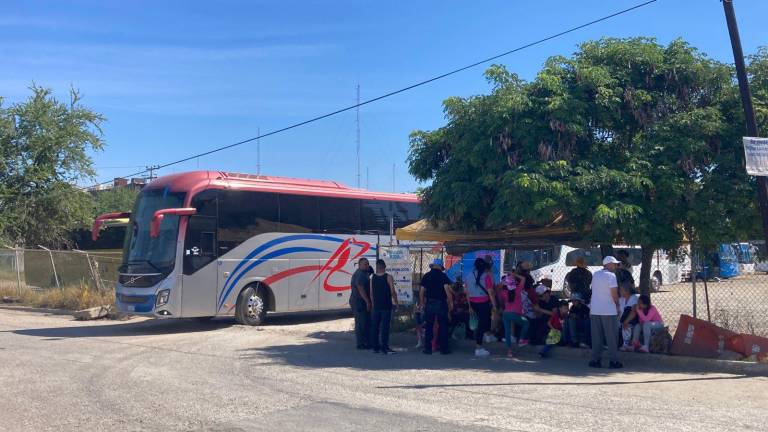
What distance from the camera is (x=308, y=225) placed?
1877 centimetres

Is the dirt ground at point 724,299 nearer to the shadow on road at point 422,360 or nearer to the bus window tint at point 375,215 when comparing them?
the shadow on road at point 422,360

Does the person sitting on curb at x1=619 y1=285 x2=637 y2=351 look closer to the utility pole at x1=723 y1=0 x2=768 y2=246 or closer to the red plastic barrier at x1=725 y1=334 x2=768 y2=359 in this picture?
the red plastic barrier at x1=725 y1=334 x2=768 y2=359

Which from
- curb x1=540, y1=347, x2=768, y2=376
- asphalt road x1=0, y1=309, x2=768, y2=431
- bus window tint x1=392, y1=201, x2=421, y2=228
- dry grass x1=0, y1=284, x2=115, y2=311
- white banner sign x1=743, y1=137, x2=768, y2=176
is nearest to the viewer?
asphalt road x1=0, y1=309, x2=768, y2=431

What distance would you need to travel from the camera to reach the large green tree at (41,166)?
29.0m

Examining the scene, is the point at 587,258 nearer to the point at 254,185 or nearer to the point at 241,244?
the point at 254,185

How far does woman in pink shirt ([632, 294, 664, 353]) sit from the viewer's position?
11.4 meters

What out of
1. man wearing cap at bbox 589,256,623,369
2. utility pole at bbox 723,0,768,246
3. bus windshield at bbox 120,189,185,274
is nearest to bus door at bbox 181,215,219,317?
bus windshield at bbox 120,189,185,274

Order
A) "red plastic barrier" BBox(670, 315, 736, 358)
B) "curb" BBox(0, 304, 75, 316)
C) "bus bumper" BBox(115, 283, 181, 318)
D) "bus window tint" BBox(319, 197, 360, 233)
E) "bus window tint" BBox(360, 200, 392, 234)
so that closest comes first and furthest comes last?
1. "red plastic barrier" BBox(670, 315, 736, 358)
2. "bus bumper" BBox(115, 283, 181, 318)
3. "bus window tint" BBox(319, 197, 360, 233)
4. "bus window tint" BBox(360, 200, 392, 234)
5. "curb" BBox(0, 304, 75, 316)

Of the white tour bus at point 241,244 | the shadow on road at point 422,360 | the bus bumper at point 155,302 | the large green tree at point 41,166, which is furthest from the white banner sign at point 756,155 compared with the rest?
the large green tree at point 41,166

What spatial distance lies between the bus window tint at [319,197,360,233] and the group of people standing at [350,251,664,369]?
591 centimetres

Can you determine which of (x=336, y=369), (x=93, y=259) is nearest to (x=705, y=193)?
(x=336, y=369)

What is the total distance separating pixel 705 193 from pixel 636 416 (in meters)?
4.71

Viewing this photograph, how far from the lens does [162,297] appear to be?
1608 centimetres

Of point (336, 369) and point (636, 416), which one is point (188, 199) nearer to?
point (336, 369)
